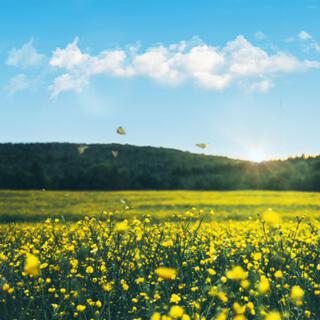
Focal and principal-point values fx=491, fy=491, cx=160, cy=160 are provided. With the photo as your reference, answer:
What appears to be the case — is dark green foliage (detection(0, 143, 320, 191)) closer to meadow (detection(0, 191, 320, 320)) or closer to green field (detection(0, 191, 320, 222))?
green field (detection(0, 191, 320, 222))

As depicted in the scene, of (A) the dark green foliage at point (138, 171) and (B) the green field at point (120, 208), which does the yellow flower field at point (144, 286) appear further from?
(A) the dark green foliage at point (138, 171)

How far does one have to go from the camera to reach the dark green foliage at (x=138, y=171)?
3538cm

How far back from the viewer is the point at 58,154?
1743 inches

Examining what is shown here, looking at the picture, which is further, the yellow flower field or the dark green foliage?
the dark green foliage

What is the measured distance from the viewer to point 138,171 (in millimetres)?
41406

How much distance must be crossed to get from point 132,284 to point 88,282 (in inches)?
16.8

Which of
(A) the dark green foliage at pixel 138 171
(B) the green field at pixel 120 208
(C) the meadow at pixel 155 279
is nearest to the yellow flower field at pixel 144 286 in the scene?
(C) the meadow at pixel 155 279

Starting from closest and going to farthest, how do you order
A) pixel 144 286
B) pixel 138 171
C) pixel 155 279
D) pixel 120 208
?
pixel 144 286 < pixel 155 279 < pixel 120 208 < pixel 138 171

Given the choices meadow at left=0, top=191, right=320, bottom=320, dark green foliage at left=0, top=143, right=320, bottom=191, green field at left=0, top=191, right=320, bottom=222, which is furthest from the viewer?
dark green foliage at left=0, top=143, right=320, bottom=191

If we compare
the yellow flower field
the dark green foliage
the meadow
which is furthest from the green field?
the dark green foliage

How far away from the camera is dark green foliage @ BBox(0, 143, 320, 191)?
116ft

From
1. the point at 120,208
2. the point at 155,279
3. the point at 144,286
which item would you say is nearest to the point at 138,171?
the point at 120,208

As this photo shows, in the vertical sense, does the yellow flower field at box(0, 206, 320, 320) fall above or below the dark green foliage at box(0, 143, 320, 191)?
below

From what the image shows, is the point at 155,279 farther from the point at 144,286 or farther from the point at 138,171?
the point at 138,171
